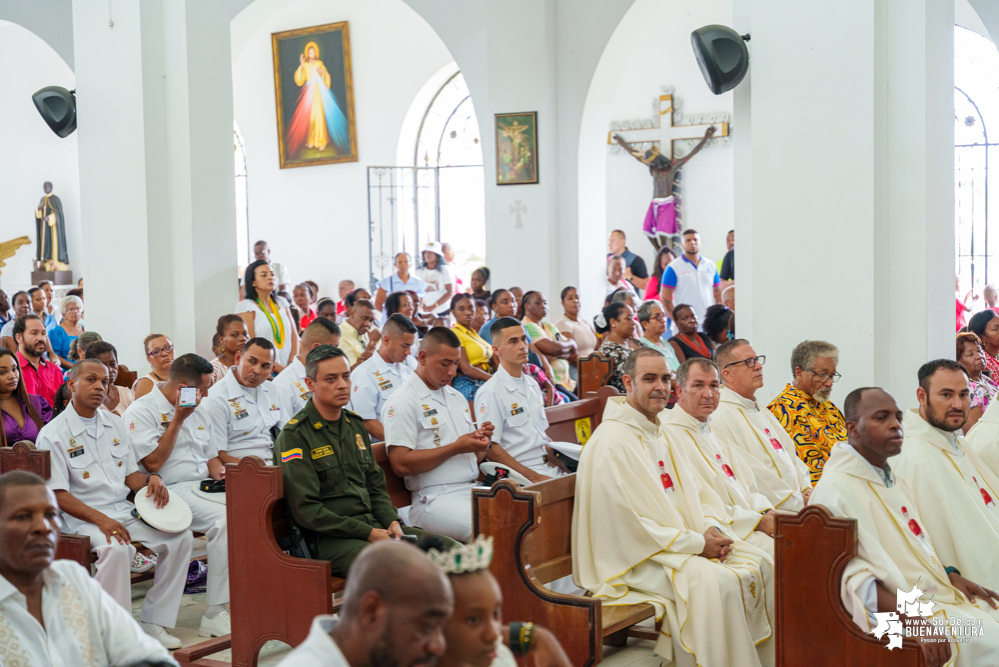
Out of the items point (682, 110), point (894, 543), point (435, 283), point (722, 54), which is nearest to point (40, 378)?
point (722, 54)

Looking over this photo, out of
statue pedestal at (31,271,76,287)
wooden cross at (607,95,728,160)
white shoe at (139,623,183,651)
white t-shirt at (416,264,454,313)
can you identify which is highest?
wooden cross at (607,95,728,160)

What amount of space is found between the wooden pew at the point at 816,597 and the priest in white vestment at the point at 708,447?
989 millimetres

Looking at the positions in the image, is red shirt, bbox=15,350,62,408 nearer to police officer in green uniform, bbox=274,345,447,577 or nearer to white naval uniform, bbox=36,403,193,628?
white naval uniform, bbox=36,403,193,628

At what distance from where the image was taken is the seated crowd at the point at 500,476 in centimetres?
283

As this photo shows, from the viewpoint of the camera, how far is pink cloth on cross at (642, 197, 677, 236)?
15.3m

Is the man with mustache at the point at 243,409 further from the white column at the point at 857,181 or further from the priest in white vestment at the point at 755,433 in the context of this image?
the white column at the point at 857,181

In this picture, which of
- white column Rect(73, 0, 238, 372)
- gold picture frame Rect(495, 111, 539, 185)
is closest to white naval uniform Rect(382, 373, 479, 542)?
white column Rect(73, 0, 238, 372)

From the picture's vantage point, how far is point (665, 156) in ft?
50.6

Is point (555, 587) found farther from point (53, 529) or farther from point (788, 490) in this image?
point (53, 529)

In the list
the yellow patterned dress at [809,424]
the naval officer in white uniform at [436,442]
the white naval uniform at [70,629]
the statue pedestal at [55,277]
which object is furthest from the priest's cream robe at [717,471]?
the statue pedestal at [55,277]

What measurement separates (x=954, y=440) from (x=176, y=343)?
5.79 meters

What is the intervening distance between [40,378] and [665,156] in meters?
10.7

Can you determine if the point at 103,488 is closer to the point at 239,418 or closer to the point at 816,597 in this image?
the point at 239,418

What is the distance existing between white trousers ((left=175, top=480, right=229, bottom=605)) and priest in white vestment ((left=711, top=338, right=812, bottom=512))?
97.7 inches
